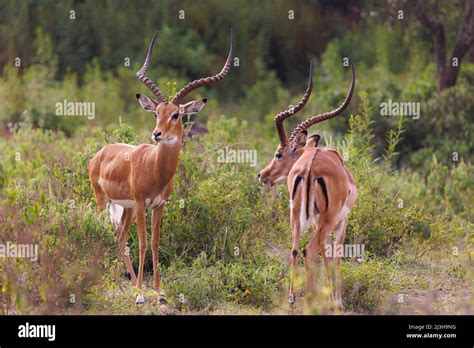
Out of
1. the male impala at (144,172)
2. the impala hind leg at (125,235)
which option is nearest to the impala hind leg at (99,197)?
the male impala at (144,172)

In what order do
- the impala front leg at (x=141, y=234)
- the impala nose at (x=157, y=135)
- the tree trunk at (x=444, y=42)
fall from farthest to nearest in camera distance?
1. the tree trunk at (x=444, y=42)
2. the impala front leg at (x=141, y=234)
3. the impala nose at (x=157, y=135)

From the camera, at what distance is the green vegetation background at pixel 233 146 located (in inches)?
350

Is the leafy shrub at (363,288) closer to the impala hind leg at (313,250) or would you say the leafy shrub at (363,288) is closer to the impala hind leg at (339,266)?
Answer: the impala hind leg at (339,266)

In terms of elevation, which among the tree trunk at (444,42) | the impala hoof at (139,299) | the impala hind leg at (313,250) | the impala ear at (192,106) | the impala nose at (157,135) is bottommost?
the impala hoof at (139,299)

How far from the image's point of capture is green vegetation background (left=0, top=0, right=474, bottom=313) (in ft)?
29.2

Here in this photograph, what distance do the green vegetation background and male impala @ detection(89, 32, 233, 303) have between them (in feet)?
1.04

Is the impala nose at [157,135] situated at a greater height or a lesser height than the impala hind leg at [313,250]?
greater

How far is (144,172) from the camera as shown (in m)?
9.23

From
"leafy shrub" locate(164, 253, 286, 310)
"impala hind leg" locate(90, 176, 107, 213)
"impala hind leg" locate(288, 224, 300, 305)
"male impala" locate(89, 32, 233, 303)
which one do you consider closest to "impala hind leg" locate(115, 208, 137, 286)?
"male impala" locate(89, 32, 233, 303)

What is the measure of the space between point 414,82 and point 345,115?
7.57 feet

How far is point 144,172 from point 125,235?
794 mm

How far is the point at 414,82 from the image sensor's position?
17.2 metres

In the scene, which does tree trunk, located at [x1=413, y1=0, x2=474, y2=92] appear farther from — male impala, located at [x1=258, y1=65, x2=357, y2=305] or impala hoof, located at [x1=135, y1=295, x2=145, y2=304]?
impala hoof, located at [x1=135, y1=295, x2=145, y2=304]

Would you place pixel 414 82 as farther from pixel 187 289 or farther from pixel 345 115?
pixel 187 289
